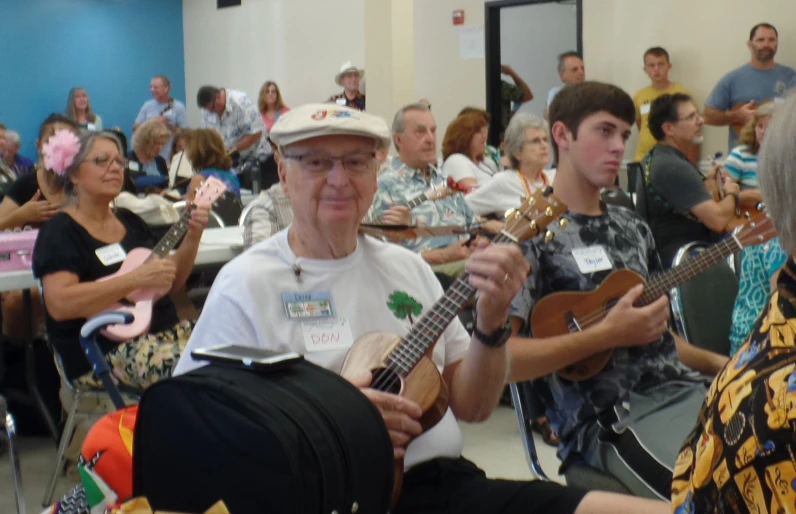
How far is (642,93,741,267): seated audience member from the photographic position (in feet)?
15.5

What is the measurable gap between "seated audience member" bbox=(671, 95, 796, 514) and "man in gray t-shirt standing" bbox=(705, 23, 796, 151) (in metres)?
6.80

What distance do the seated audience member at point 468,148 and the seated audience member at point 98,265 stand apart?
2733 mm

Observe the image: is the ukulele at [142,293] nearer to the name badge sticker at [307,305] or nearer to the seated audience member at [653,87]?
the name badge sticker at [307,305]

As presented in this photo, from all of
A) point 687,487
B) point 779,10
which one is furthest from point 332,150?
point 779,10

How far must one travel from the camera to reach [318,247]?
1965mm

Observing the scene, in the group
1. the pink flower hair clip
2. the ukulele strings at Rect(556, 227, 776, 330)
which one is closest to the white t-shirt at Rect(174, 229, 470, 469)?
the ukulele strings at Rect(556, 227, 776, 330)

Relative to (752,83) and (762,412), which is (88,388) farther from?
(752,83)

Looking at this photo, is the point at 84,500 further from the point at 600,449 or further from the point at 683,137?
the point at 683,137

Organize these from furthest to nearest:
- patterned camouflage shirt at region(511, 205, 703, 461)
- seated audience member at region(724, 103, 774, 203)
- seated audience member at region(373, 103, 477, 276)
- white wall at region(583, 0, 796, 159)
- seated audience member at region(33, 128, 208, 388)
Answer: white wall at region(583, 0, 796, 159), seated audience member at region(724, 103, 774, 203), seated audience member at region(373, 103, 477, 276), seated audience member at region(33, 128, 208, 388), patterned camouflage shirt at region(511, 205, 703, 461)

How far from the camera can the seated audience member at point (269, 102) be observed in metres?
11.0

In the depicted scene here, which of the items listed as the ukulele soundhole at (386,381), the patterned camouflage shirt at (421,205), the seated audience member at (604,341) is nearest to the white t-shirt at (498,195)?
the patterned camouflage shirt at (421,205)

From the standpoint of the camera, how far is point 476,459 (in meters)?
3.82

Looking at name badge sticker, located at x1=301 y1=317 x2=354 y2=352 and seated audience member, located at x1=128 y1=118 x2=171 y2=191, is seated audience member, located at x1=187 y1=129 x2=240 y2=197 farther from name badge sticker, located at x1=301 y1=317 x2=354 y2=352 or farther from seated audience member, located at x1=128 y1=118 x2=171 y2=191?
name badge sticker, located at x1=301 y1=317 x2=354 y2=352

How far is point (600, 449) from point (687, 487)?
99cm
